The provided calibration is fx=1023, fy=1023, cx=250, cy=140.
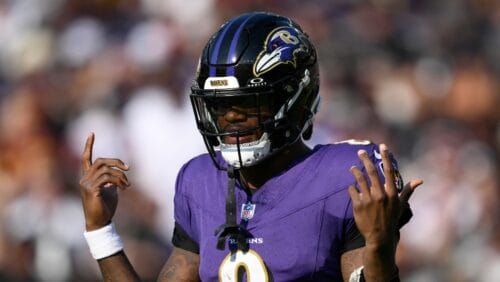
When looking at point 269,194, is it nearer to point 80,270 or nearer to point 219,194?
point 219,194

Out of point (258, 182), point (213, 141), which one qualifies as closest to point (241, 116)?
point (213, 141)

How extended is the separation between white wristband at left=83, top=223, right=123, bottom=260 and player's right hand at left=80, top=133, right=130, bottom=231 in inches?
0.7

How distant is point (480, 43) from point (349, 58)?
2.63 feet

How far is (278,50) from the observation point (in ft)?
10.2

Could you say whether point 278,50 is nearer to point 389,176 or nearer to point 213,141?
point 213,141

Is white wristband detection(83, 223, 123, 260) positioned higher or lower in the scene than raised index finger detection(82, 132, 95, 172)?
lower

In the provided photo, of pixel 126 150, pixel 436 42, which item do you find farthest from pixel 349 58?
pixel 126 150

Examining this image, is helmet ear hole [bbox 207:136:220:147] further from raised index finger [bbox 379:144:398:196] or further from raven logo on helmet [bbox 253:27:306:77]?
raised index finger [bbox 379:144:398:196]

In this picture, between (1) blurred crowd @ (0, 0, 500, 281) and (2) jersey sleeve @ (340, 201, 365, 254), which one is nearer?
(2) jersey sleeve @ (340, 201, 365, 254)

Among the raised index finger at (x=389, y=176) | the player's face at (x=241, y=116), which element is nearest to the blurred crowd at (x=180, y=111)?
the player's face at (x=241, y=116)

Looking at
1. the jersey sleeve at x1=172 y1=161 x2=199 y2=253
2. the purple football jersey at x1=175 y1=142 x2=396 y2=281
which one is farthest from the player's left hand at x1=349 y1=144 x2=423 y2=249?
the jersey sleeve at x1=172 y1=161 x2=199 y2=253

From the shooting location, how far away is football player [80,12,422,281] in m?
2.95

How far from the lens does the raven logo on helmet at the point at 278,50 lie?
10.0ft

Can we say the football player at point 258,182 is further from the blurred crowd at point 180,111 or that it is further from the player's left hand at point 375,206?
the blurred crowd at point 180,111
